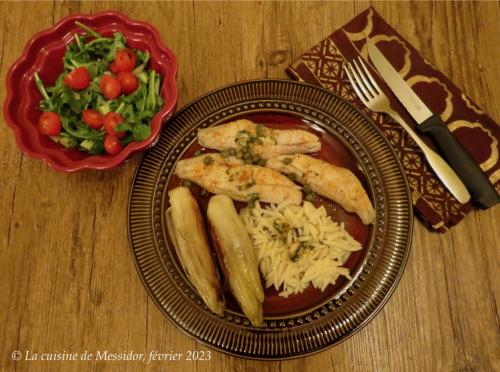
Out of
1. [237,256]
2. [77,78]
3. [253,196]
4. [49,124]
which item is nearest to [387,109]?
[253,196]

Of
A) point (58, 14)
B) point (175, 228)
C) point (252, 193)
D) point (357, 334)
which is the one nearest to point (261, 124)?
point (252, 193)

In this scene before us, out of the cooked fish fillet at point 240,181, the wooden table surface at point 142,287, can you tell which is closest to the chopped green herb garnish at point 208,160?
the cooked fish fillet at point 240,181

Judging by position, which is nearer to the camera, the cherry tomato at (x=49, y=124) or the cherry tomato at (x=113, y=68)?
the cherry tomato at (x=49, y=124)

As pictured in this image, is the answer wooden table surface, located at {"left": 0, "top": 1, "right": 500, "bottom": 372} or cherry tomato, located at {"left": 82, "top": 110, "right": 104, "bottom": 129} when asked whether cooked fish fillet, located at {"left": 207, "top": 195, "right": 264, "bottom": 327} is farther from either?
cherry tomato, located at {"left": 82, "top": 110, "right": 104, "bottom": 129}

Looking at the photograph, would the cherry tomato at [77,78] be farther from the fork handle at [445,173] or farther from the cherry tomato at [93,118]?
the fork handle at [445,173]

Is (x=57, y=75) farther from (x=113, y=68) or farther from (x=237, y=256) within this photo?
(x=237, y=256)

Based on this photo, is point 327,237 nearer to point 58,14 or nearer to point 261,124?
point 261,124

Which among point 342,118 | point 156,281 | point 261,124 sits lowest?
point 156,281
